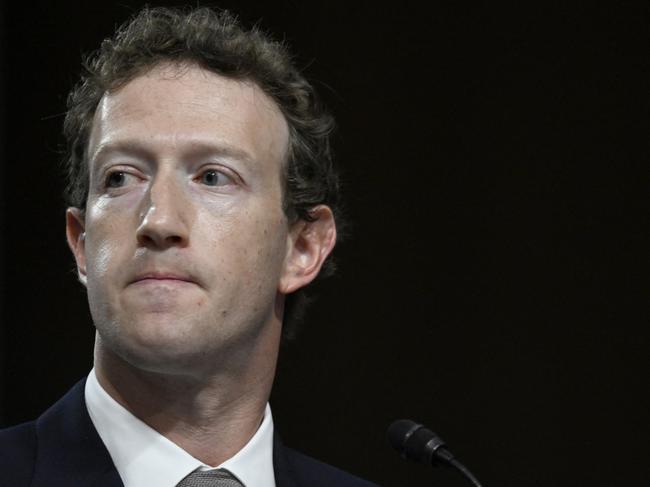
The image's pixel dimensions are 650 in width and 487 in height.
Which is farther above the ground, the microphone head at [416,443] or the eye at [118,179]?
the eye at [118,179]

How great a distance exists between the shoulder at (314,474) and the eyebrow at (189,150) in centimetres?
71

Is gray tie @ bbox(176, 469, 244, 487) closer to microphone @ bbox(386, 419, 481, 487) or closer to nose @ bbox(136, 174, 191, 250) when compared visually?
microphone @ bbox(386, 419, 481, 487)

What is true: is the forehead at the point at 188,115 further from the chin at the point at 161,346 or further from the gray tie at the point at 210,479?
the gray tie at the point at 210,479

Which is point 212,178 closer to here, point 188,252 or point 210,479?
point 188,252

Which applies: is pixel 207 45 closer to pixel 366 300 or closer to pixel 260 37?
pixel 260 37

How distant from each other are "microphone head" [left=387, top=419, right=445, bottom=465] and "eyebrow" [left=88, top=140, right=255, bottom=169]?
63cm

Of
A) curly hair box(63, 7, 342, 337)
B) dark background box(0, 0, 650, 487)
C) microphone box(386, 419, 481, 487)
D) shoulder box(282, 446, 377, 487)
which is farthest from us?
dark background box(0, 0, 650, 487)

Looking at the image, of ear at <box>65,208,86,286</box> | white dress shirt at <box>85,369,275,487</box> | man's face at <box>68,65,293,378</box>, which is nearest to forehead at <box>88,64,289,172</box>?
man's face at <box>68,65,293,378</box>

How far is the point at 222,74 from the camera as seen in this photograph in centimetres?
280

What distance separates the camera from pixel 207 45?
9.29 feet

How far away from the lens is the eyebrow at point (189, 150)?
8.67 ft

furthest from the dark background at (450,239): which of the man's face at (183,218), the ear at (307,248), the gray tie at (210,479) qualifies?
the gray tie at (210,479)

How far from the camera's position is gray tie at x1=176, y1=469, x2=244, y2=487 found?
8.57 ft

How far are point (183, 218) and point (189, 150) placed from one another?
16 cm
